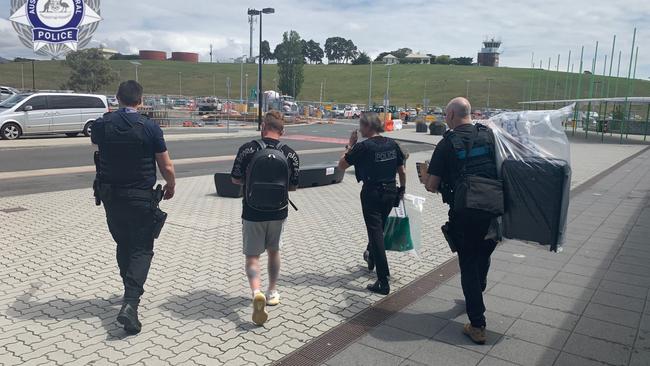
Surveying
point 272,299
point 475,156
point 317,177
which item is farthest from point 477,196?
point 317,177

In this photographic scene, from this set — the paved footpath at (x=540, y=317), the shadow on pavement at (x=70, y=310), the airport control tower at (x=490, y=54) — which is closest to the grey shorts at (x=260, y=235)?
the paved footpath at (x=540, y=317)

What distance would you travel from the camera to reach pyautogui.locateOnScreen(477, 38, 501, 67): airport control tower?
152m

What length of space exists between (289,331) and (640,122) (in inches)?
1576

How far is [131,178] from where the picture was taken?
151 inches

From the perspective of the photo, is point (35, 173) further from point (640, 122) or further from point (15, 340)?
point (640, 122)

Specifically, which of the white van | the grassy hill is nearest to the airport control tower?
the grassy hill

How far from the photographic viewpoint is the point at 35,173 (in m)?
12.3

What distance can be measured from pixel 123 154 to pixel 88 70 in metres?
65.8

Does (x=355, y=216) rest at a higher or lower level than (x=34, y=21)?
lower

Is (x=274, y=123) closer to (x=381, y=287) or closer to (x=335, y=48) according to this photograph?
(x=381, y=287)

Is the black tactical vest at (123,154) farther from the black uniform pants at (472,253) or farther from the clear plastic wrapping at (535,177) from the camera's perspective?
the clear plastic wrapping at (535,177)

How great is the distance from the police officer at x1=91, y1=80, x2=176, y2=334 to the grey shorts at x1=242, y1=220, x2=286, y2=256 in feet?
2.39

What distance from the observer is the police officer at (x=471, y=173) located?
153 inches

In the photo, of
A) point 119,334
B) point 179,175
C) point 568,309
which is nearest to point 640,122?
point 179,175
